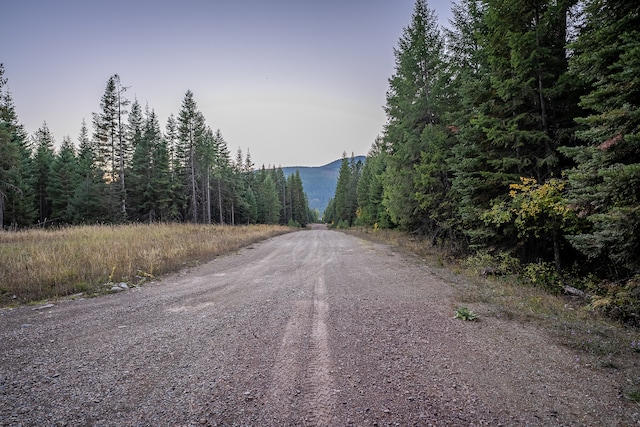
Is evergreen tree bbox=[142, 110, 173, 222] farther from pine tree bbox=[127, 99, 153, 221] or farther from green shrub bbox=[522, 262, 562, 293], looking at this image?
green shrub bbox=[522, 262, 562, 293]

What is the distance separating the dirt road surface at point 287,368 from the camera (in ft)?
6.89

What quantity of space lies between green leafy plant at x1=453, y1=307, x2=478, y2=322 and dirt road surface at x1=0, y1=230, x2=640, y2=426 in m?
0.12

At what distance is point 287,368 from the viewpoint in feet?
9.12

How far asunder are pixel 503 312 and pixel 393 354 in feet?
9.10

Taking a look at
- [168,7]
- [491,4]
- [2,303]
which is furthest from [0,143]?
[491,4]

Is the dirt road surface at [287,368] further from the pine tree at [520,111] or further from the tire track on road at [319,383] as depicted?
the pine tree at [520,111]

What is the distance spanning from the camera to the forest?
4336 millimetres

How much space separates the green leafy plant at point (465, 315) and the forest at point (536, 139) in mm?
2083

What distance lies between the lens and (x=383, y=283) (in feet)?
22.0

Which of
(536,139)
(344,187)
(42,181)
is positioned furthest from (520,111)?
(344,187)

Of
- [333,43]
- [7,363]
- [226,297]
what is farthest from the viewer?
[333,43]

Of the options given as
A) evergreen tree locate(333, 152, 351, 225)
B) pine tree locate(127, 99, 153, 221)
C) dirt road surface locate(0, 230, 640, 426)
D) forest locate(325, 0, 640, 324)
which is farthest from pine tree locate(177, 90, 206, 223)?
evergreen tree locate(333, 152, 351, 225)

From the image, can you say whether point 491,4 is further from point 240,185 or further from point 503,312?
point 240,185

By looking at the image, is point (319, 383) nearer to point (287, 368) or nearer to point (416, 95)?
point (287, 368)
